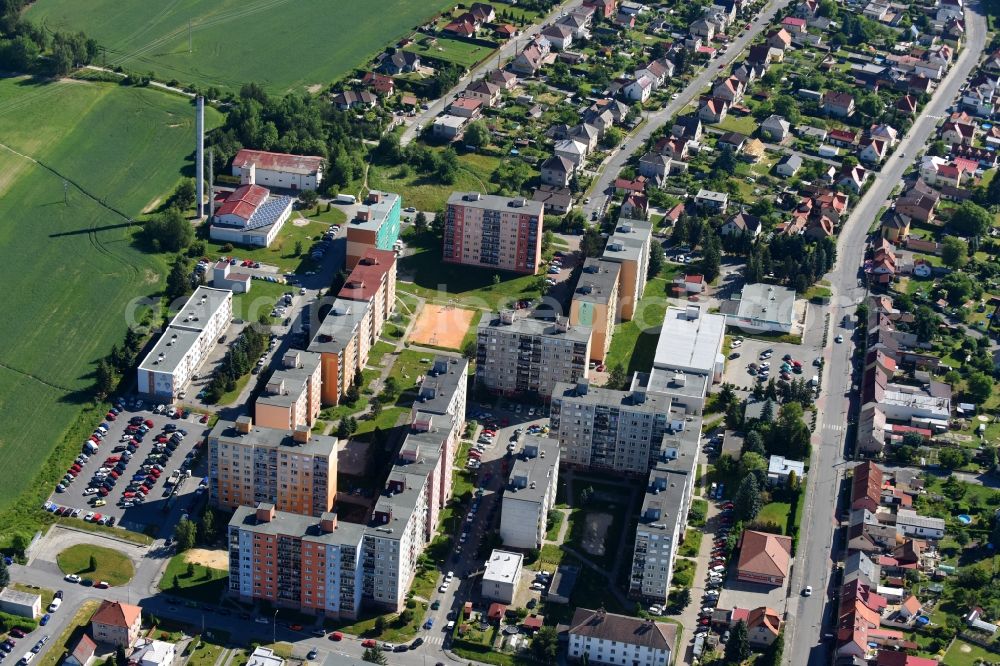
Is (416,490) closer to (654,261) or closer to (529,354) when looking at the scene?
(529,354)

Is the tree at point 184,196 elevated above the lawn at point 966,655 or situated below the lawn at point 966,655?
above

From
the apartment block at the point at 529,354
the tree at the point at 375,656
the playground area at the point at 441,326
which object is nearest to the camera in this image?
the tree at the point at 375,656

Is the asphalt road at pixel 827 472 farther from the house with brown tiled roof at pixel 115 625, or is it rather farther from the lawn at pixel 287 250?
the lawn at pixel 287 250

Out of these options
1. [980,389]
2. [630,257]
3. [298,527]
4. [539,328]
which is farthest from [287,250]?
[980,389]

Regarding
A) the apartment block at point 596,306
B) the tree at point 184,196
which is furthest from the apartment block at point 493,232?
the tree at point 184,196

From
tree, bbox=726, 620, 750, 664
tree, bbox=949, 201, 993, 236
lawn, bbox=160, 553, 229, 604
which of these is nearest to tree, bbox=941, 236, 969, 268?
tree, bbox=949, 201, 993, 236
